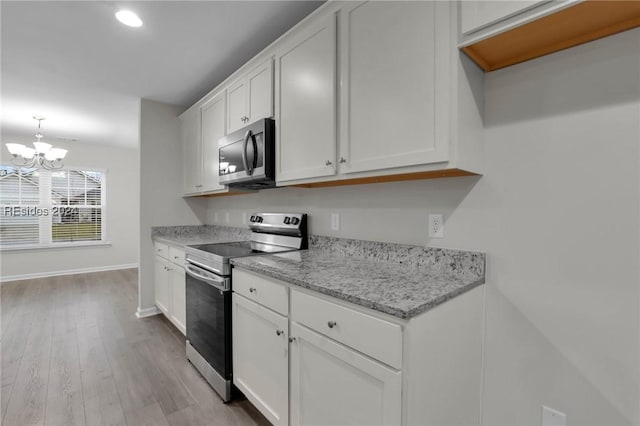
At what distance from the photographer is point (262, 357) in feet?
5.24

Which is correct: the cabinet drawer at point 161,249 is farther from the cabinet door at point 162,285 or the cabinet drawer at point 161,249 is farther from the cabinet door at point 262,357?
the cabinet door at point 262,357

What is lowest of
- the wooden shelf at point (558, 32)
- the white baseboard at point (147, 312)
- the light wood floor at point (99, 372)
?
the light wood floor at point (99, 372)

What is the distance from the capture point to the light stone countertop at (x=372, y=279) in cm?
102

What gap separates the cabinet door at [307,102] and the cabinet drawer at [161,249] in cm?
173

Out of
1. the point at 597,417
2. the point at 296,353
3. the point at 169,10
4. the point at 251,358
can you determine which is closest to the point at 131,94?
the point at 169,10

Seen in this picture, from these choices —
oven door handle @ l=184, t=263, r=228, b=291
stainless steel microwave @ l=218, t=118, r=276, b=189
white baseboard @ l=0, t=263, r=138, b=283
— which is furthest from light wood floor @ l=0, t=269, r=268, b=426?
white baseboard @ l=0, t=263, r=138, b=283

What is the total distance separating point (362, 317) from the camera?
1055 mm

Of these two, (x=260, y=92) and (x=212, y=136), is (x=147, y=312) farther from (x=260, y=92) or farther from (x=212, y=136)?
(x=260, y=92)

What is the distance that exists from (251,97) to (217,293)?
4.72 ft

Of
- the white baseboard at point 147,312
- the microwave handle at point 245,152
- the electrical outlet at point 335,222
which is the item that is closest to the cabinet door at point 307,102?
the microwave handle at point 245,152

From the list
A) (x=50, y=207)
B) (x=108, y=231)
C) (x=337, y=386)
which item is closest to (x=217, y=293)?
(x=337, y=386)

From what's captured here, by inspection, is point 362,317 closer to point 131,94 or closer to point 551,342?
point 551,342

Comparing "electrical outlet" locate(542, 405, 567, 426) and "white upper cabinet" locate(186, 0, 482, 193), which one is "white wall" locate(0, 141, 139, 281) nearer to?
"white upper cabinet" locate(186, 0, 482, 193)

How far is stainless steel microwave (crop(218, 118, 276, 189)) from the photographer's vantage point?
205 cm
